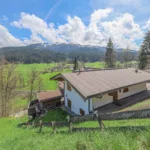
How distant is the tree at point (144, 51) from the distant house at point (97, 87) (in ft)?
96.0

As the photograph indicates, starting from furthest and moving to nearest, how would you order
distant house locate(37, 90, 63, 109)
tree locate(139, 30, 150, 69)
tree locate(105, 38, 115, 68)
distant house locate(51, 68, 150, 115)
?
tree locate(105, 38, 115, 68) < tree locate(139, 30, 150, 69) < distant house locate(37, 90, 63, 109) < distant house locate(51, 68, 150, 115)

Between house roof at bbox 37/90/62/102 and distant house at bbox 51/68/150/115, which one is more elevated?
distant house at bbox 51/68/150/115

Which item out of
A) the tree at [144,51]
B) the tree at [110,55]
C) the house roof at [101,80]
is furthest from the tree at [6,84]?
the tree at [110,55]

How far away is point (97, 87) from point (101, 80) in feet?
7.53

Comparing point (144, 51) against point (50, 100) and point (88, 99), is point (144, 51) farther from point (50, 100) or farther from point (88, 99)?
point (88, 99)

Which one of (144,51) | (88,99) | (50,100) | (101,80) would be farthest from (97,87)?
(144,51)

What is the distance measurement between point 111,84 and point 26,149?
591 inches

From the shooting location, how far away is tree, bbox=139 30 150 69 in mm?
52612

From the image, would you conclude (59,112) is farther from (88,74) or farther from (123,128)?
(123,128)

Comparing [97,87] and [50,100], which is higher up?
[97,87]

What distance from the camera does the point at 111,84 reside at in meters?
19.9

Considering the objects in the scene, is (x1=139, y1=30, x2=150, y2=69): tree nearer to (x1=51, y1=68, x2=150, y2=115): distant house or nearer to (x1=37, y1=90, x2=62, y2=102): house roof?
(x1=51, y1=68, x2=150, y2=115): distant house

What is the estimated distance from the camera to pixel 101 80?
67.9 ft

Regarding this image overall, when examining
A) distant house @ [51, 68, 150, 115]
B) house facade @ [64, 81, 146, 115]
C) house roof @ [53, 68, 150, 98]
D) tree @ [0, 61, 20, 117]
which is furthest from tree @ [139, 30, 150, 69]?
tree @ [0, 61, 20, 117]
